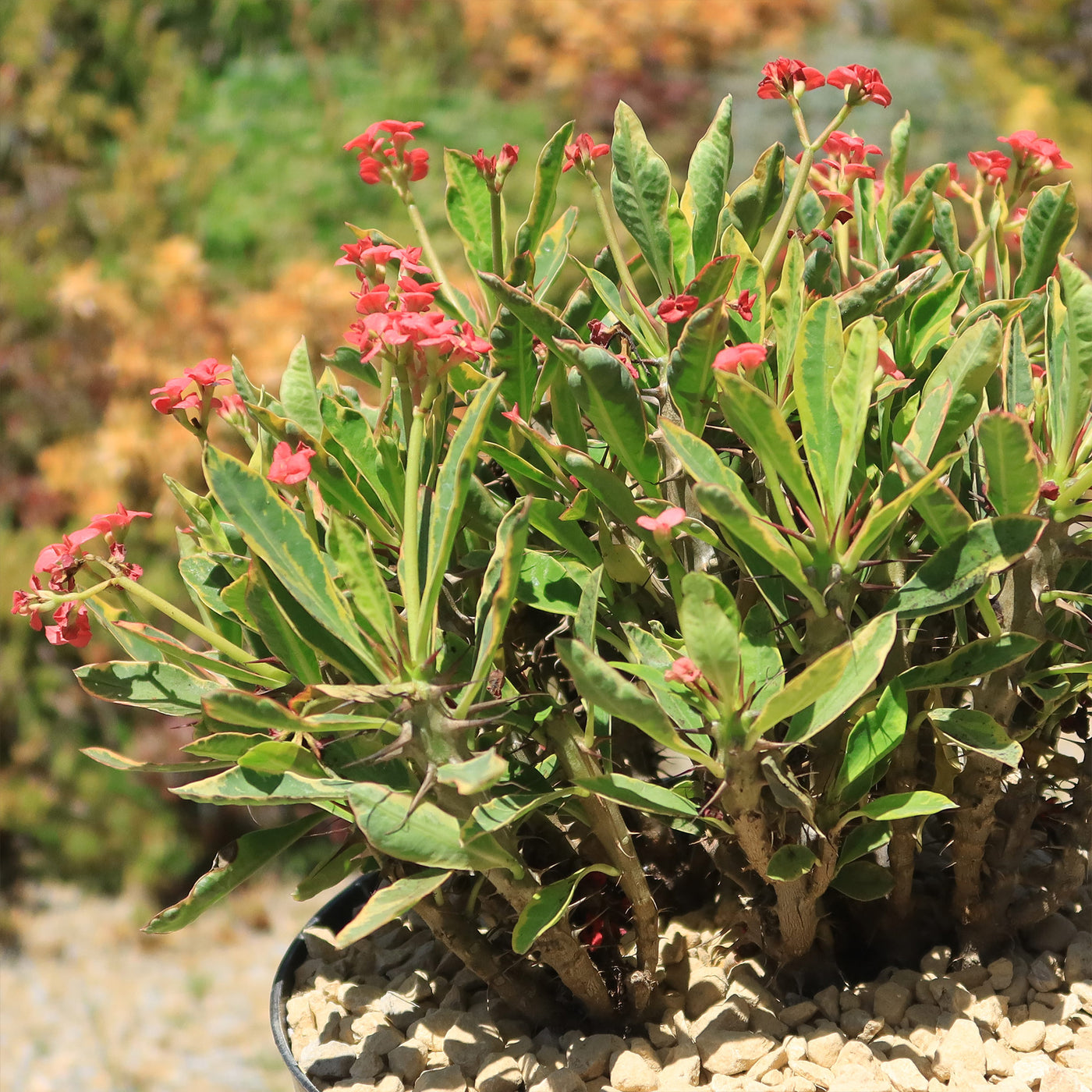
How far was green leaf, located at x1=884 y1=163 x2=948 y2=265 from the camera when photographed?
3.10 feet

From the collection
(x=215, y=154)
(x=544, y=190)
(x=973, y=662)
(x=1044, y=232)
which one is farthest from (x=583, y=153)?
(x=215, y=154)

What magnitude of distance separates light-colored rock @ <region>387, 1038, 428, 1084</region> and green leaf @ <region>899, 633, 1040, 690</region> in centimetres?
50

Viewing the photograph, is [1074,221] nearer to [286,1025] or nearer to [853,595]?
[853,595]

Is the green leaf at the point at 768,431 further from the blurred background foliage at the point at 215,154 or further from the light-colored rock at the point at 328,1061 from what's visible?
the blurred background foliage at the point at 215,154

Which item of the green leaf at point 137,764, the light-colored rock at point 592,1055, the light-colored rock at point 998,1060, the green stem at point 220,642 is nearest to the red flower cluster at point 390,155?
the green stem at point 220,642

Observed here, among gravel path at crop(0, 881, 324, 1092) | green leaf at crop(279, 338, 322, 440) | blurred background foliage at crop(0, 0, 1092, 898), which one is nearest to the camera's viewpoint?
green leaf at crop(279, 338, 322, 440)

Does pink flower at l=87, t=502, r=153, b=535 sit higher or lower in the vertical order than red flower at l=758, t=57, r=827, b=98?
lower

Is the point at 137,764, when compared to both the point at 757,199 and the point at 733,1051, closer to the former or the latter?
the point at 733,1051

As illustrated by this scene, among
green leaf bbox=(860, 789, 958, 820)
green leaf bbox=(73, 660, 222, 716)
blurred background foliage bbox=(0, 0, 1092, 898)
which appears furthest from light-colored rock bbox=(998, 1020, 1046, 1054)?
blurred background foliage bbox=(0, 0, 1092, 898)

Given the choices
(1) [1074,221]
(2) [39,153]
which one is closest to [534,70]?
(2) [39,153]

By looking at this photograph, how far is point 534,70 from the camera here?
5.80 meters

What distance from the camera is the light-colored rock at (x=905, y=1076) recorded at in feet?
2.76

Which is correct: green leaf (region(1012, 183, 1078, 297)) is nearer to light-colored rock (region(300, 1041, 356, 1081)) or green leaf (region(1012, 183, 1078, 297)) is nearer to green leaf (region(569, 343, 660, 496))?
green leaf (region(569, 343, 660, 496))

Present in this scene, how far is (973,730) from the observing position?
31.3 inches
